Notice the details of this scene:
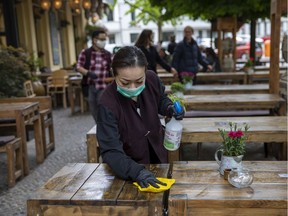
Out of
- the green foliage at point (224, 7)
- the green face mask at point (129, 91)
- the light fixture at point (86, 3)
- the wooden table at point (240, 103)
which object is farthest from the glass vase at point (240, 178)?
the light fixture at point (86, 3)

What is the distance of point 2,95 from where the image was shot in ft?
21.6

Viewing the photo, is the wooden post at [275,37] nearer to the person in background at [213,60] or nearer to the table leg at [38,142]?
the table leg at [38,142]

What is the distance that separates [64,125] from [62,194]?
6.07 meters

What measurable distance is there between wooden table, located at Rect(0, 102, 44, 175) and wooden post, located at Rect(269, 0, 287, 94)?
3.25 m

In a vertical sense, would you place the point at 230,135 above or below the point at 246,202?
above

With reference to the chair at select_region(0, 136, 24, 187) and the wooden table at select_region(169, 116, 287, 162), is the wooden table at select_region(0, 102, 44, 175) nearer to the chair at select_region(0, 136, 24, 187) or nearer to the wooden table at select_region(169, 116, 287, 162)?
the chair at select_region(0, 136, 24, 187)

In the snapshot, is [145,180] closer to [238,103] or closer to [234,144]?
[234,144]

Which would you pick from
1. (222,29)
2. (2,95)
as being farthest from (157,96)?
(222,29)

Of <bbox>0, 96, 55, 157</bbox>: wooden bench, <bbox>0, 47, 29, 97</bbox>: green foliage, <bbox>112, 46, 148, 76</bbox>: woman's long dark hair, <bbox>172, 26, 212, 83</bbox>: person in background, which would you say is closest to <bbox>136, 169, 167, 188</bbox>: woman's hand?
<bbox>112, 46, 148, 76</bbox>: woman's long dark hair

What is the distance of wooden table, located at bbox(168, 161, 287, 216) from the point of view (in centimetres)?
179

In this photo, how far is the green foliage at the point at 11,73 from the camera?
679 centimetres

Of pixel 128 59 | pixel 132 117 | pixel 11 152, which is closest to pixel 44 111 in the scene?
pixel 11 152

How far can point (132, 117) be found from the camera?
7.55 ft

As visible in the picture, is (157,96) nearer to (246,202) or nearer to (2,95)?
(246,202)
